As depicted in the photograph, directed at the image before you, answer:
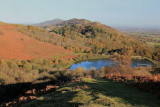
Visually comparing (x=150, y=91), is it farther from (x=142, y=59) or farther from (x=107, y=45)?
(x=107, y=45)

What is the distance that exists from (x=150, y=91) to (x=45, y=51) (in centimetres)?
8643

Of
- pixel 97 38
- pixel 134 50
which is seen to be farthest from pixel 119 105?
pixel 97 38

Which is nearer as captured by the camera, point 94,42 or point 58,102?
point 58,102

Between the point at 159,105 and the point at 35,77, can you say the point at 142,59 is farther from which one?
the point at 159,105

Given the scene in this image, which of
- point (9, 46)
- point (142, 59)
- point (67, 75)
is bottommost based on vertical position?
point (142, 59)

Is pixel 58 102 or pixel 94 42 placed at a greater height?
pixel 94 42

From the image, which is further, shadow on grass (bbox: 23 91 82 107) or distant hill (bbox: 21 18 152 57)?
distant hill (bbox: 21 18 152 57)

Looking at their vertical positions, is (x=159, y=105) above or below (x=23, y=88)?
above

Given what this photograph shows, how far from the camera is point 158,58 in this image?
111 meters

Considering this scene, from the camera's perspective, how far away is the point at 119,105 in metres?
8.16

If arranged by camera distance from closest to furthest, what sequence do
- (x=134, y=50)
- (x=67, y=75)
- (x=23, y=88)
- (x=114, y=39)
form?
(x=23, y=88) < (x=67, y=75) < (x=134, y=50) < (x=114, y=39)

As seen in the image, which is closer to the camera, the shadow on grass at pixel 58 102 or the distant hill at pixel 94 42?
the shadow on grass at pixel 58 102

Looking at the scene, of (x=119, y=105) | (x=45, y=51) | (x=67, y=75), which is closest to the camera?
(x=119, y=105)

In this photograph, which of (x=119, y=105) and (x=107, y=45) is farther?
(x=107, y=45)
